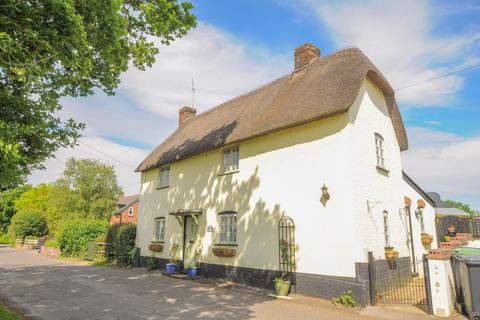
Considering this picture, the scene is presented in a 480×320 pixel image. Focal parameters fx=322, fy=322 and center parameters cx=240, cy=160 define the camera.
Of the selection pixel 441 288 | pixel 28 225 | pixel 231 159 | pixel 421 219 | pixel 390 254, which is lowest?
pixel 441 288

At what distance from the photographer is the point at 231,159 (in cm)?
1434

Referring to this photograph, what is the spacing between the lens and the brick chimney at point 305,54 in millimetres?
14508

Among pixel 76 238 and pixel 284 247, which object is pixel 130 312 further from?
pixel 76 238

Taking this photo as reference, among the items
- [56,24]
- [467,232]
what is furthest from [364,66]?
[467,232]

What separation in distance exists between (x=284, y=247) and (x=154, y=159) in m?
11.0

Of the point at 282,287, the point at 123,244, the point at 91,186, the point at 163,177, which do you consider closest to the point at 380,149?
the point at 282,287

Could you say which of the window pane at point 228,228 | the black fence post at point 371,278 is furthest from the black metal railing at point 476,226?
the window pane at point 228,228

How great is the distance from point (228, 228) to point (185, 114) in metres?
11.9

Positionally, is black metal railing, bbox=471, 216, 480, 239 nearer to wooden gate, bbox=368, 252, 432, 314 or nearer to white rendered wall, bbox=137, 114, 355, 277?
wooden gate, bbox=368, 252, 432, 314

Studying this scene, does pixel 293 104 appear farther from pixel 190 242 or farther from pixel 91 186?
pixel 91 186

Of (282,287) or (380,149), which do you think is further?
(380,149)

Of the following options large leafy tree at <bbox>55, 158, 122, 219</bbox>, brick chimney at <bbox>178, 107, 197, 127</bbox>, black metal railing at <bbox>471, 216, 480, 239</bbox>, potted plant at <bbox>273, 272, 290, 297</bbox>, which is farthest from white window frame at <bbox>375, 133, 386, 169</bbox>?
→ large leafy tree at <bbox>55, 158, 122, 219</bbox>

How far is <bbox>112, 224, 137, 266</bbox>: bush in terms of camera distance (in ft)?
63.6

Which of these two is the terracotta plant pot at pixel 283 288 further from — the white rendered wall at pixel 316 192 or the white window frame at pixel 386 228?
the white window frame at pixel 386 228
